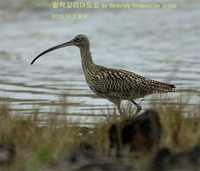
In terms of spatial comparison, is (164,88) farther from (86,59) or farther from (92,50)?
(92,50)

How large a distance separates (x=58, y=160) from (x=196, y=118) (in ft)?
8.09

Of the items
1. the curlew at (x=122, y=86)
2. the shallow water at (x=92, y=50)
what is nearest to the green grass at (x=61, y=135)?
the curlew at (x=122, y=86)

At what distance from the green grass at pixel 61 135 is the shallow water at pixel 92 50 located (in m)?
2.76

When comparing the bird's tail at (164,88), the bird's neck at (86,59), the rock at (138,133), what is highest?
the bird's neck at (86,59)

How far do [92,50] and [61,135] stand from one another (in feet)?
44.3

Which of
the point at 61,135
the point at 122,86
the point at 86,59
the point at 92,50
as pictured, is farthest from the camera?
the point at 92,50

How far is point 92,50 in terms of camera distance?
22516mm

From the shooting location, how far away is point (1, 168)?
7.91 m

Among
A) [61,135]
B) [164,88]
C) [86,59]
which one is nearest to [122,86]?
[164,88]

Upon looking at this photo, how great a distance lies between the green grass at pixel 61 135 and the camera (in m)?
8.02

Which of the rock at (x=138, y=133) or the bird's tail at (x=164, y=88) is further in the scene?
the bird's tail at (x=164, y=88)

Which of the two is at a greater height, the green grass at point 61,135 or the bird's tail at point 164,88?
the bird's tail at point 164,88

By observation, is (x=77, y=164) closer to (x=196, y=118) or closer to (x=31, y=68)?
(x=196, y=118)

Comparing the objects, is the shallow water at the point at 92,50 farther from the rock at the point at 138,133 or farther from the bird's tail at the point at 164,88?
the rock at the point at 138,133
